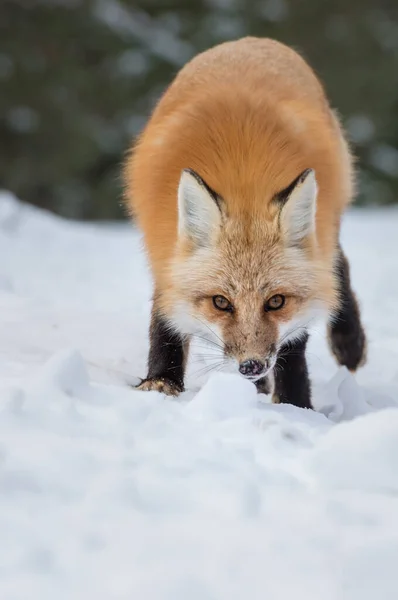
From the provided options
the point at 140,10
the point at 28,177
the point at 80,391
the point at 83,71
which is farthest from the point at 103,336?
the point at 140,10

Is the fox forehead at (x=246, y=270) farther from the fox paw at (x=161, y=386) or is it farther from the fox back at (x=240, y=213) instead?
the fox paw at (x=161, y=386)

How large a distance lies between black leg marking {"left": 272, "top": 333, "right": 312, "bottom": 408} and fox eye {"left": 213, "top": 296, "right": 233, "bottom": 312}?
1.94 ft

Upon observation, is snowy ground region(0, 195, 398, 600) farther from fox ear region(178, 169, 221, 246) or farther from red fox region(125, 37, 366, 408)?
fox ear region(178, 169, 221, 246)

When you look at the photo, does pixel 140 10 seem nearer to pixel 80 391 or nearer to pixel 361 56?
pixel 361 56

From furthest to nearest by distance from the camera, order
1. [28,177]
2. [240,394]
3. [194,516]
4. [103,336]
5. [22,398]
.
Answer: [28,177]
[103,336]
[240,394]
[22,398]
[194,516]

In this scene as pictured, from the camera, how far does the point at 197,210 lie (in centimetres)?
343

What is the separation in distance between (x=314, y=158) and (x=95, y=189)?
541 inches

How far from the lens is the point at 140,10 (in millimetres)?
18781

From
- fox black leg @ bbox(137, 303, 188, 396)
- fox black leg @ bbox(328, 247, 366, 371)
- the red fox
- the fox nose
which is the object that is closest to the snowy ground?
the fox nose

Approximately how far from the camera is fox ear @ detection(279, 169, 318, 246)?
3328 mm

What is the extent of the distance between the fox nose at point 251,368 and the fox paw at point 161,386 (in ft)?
1.73

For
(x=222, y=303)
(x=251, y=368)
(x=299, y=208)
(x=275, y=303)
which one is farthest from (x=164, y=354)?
(x=299, y=208)

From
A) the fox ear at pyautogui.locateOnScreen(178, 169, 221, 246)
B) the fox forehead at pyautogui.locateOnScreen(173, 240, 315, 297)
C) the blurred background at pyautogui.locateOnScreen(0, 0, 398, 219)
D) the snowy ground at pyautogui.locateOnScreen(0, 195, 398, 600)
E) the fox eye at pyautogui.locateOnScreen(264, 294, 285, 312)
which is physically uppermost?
the blurred background at pyautogui.locateOnScreen(0, 0, 398, 219)

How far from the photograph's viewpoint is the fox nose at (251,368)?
3.15 metres
